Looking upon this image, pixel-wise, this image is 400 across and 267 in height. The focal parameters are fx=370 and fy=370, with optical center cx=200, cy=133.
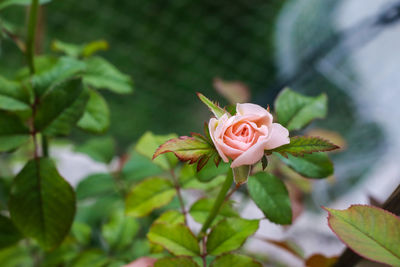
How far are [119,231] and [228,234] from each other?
0.57 feet

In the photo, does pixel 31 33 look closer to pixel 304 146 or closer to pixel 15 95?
pixel 15 95

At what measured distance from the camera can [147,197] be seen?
12.0 inches

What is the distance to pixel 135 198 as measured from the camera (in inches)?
11.9

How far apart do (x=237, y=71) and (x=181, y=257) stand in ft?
4.32

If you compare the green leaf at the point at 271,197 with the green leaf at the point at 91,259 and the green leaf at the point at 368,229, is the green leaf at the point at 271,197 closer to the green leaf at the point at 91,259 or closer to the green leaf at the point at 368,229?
the green leaf at the point at 368,229

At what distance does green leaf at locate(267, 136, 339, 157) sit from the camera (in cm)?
19

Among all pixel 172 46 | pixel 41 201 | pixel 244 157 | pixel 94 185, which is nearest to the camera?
pixel 244 157

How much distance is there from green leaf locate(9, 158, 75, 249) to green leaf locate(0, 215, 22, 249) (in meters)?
0.05

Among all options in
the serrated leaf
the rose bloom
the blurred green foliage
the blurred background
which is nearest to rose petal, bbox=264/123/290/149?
the rose bloom

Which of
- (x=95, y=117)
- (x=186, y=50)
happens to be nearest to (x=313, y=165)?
(x=95, y=117)

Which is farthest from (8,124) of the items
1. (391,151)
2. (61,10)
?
(61,10)

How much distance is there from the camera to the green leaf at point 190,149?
19cm

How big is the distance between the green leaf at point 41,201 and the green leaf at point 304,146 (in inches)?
6.5

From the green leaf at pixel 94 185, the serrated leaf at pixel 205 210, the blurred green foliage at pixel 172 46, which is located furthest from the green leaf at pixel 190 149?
the blurred green foliage at pixel 172 46
